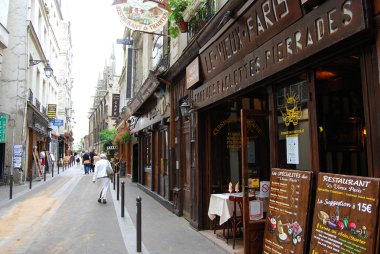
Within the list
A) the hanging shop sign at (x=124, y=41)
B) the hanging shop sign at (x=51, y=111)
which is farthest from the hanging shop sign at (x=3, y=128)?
the hanging shop sign at (x=51, y=111)

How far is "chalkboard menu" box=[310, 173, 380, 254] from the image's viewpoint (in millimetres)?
3078

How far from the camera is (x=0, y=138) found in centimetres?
1678

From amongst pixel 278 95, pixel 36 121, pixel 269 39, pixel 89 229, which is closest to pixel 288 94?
pixel 278 95

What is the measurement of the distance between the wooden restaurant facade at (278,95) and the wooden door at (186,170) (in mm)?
28

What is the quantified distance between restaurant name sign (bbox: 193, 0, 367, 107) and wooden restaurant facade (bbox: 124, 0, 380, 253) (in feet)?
0.05

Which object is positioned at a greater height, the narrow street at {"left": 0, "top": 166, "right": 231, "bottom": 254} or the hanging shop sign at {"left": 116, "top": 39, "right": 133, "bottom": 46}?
the hanging shop sign at {"left": 116, "top": 39, "right": 133, "bottom": 46}

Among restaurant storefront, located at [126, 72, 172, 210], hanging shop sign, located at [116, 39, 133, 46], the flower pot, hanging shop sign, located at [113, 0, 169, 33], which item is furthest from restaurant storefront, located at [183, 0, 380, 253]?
hanging shop sign, located at [116, 39, 133, 46]

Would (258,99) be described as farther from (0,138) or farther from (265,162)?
(0,138)

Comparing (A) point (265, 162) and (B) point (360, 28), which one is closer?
(B) point (360, 28)

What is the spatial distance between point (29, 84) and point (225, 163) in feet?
51.8

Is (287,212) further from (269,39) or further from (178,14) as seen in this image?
(178,14)

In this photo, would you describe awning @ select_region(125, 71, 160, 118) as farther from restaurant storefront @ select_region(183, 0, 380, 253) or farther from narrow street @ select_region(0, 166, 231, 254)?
narrow street @ select_region(0, 166, 231, 254)

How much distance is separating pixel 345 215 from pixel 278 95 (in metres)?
2.28

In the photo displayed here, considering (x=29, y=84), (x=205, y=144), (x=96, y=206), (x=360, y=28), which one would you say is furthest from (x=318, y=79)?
(x=29, y=84)
